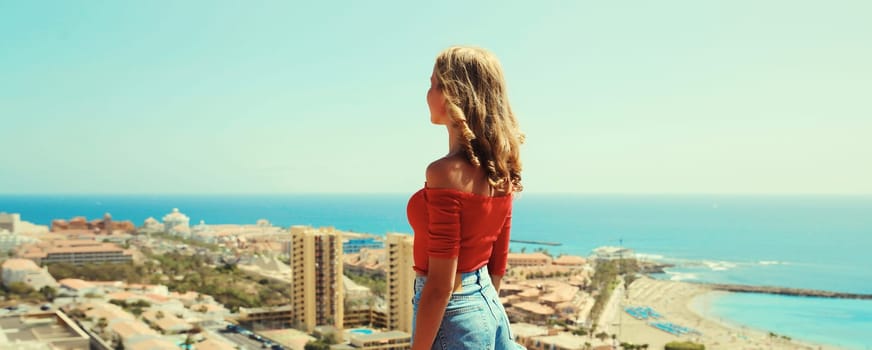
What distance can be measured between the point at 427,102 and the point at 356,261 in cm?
1683

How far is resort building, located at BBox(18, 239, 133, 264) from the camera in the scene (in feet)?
45.6

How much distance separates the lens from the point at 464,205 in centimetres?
59

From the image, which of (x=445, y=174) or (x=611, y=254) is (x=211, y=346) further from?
(x=611, y=254)

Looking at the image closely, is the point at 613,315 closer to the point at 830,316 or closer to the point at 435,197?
the point at 830,316

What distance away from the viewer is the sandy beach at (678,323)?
10.2m

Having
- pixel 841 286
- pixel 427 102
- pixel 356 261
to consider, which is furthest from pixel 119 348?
pixel 841 286

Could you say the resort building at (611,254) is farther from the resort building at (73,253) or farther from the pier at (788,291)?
the resort building at (73,253)

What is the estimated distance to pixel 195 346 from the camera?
7547mm

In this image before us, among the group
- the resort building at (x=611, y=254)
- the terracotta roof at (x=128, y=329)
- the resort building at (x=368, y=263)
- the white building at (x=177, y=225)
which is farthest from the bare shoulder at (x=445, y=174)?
the white building at (x=177, y=225)

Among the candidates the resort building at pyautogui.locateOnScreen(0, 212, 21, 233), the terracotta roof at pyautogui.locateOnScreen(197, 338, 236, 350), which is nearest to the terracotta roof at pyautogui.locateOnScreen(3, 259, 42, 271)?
the terracotta roof at pyautogui.locateOnScreen(197, 338, 236, 350)

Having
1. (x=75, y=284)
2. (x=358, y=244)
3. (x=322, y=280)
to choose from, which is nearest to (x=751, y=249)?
(x=358, y=244)

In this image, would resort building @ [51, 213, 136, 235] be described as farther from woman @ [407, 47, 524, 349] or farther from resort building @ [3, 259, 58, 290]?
woman @ [407, 47, 524, 349]

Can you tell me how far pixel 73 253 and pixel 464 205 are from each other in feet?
52.7

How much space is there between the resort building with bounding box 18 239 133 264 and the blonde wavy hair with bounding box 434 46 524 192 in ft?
50.1
